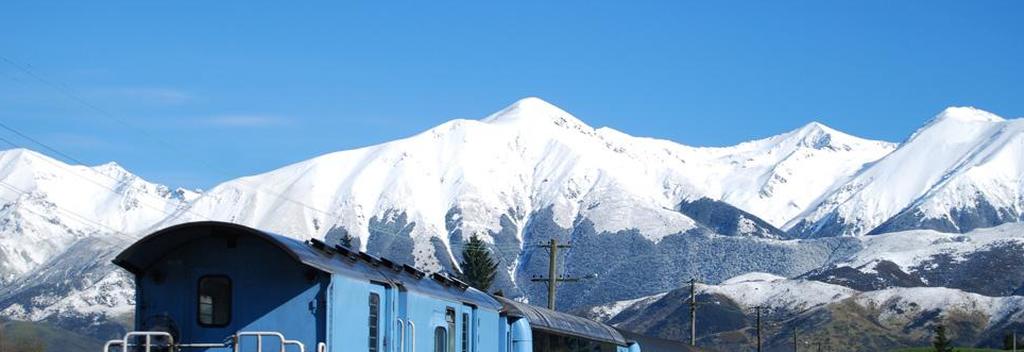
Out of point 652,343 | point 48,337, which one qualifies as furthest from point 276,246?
point 48,337

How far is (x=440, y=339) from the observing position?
106 feet

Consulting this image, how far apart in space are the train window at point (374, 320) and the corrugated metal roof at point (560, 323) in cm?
1140

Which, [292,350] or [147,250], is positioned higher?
[147,250]

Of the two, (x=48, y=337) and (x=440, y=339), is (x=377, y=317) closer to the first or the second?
(x=440, y=339)

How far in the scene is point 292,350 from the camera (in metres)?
25.3

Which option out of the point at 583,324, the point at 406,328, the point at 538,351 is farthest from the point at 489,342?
the point at 583,324

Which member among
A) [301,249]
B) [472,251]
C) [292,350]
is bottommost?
[292,350]

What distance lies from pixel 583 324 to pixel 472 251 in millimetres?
123707

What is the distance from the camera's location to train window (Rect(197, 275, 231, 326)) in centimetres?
2592

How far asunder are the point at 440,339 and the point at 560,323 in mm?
12636

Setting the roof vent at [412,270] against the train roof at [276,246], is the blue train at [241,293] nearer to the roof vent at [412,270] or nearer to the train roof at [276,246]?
the train roof at [276,246]

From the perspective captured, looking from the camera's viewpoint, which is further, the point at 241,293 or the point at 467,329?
the point at 467,329

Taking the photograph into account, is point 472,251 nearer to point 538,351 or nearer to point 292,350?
point 538,351

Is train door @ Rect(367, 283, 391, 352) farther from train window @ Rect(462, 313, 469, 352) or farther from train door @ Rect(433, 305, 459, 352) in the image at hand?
train window @ Rect(462, 313, 469, 352)
